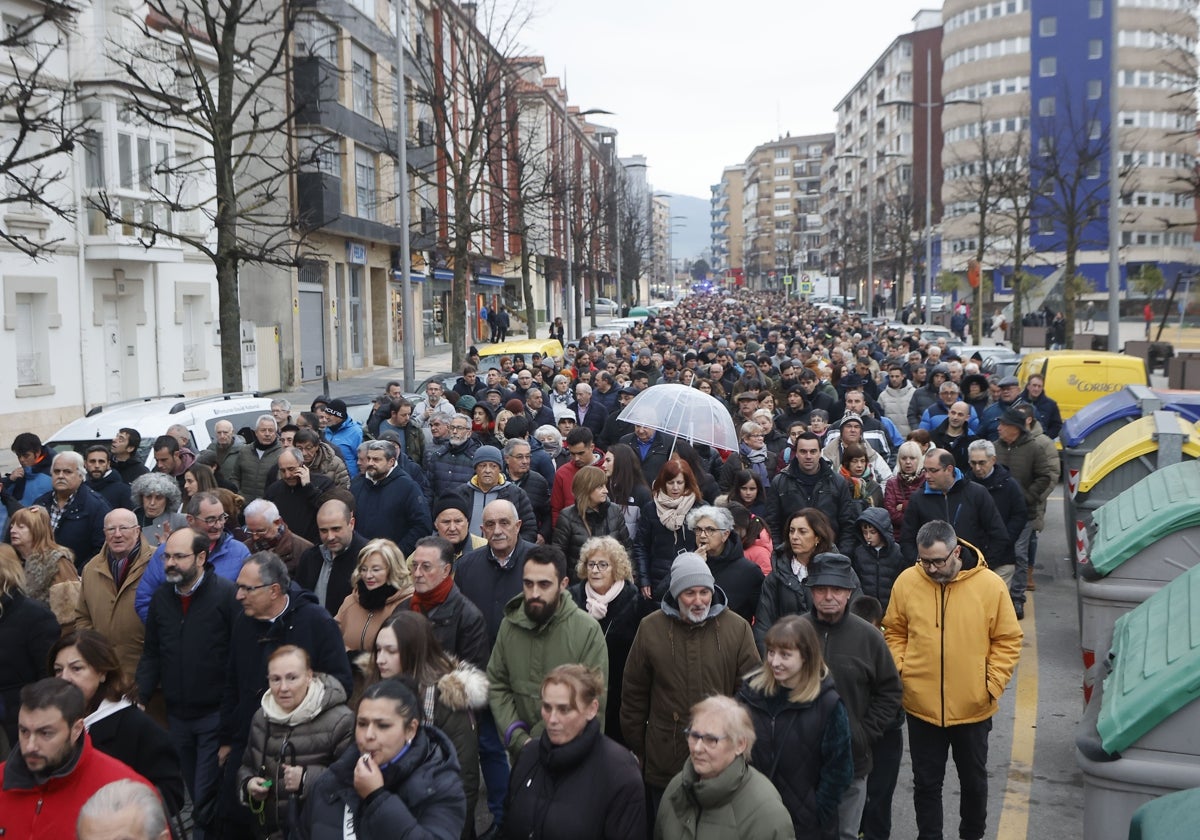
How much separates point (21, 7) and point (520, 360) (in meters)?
11.2

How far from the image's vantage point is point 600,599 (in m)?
6.23

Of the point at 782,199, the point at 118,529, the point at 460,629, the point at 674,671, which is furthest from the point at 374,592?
the point at 782,199

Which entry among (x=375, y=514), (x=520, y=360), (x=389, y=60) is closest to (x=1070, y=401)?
(x=520, y=360)

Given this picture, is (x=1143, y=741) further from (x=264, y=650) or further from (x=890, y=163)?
(x=890, y=163)

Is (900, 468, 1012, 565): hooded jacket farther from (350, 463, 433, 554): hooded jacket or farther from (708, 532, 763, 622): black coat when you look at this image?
(350, 463, 433, 554): hooded jacket

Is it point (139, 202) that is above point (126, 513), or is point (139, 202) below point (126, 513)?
above

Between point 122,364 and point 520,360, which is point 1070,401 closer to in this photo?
point 520,360

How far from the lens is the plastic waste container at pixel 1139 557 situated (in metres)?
7.33

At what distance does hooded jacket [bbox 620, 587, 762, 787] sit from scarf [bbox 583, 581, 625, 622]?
565 millimetres

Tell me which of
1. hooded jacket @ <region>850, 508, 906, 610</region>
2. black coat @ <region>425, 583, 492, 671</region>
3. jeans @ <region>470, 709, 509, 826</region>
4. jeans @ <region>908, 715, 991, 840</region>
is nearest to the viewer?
black coat @ <region>425, 583, 492, 671</region>

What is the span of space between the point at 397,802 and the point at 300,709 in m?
0.89

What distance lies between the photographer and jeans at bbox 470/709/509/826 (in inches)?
233

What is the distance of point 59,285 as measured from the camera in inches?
940

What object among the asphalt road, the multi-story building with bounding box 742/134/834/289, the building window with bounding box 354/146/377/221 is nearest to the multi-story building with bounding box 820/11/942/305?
the building window with bounding box 354/146/377/221
